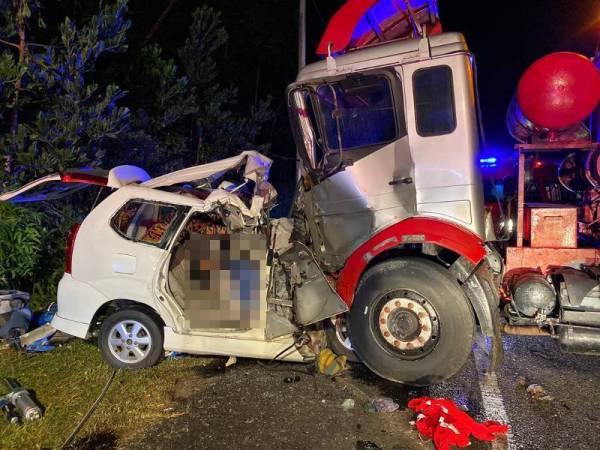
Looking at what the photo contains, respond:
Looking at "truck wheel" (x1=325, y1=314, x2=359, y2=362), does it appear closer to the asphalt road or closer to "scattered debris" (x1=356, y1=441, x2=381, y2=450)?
the asphalt road

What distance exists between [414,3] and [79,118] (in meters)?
4.64

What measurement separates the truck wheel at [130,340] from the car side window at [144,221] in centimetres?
73

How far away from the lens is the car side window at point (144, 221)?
4.29 m

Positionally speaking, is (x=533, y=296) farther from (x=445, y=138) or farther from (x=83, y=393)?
(x=83, y=393)

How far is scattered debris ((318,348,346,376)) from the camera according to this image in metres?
4.15

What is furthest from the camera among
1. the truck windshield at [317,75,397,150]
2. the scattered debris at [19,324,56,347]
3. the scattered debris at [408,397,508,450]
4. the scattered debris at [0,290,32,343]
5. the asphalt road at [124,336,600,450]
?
the scattered debris at [0,290,32,343]

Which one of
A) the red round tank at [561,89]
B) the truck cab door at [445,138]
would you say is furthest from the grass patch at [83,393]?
the red round tank at [561,89]

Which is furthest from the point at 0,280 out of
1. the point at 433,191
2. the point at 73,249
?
the point at 433,191

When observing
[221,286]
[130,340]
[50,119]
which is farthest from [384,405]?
[50,119]

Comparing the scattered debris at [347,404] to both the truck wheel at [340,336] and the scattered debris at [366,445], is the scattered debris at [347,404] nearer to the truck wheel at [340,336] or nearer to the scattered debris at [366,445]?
the scattered debris at [366,445]

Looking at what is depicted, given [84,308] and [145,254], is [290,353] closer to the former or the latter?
[145,254]

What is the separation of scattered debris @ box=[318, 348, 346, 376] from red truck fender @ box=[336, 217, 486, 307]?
613mm

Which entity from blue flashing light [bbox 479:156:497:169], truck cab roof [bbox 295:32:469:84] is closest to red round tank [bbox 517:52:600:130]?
truck cab roof [bbox 295:32:469:84]

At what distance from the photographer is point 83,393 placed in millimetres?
3904
